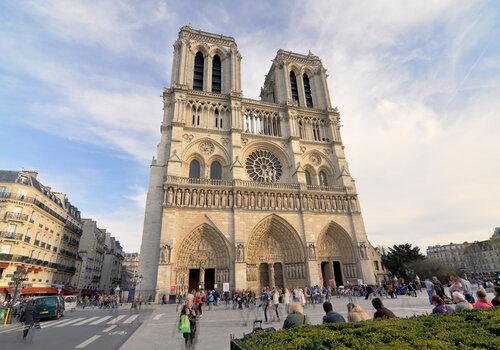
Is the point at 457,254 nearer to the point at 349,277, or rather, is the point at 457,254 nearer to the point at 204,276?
the point at 349,277

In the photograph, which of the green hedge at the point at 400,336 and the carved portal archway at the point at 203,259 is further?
the carved portal archway at the point at 203,259

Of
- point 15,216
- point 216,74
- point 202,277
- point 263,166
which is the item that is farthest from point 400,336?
point 216,74

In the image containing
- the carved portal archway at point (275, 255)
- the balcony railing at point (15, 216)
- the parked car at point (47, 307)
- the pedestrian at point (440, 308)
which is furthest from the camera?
the carved portal archway at point (275, 255)

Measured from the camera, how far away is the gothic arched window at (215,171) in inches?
951

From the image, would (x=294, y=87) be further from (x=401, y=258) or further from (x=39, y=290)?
(x=39, y=290)

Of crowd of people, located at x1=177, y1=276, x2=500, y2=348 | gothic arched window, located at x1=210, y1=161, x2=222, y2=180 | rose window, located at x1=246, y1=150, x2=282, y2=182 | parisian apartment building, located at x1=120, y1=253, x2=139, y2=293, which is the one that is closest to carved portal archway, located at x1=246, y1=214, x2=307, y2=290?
crowd of people, located at x1=177, y1=276, x2=500, y2=348

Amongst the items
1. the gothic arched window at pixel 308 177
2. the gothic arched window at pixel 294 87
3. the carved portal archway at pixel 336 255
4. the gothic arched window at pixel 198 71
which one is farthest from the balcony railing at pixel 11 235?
the gothic arched window at pixel 294 87

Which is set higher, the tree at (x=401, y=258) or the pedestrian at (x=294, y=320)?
the tree at (x=401, y=258)

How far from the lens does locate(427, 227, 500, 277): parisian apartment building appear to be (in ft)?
157

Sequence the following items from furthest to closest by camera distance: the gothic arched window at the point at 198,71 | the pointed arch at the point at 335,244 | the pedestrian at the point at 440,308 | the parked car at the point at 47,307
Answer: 1. the gothic arched window at the point at 198,71
2. the pointed arch at the point at 335,244
3. the parked car at the point at 47,307
4. the pedestrian at the point at 440,308

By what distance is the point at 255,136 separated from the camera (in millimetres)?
26156

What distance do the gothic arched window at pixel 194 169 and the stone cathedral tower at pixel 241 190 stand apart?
88mm

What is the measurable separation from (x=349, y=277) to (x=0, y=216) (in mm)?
28036

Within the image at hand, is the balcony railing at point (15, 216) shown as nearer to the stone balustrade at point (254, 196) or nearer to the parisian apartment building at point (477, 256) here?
the stone balustrade at point (254, 196)
